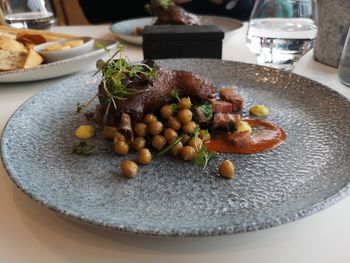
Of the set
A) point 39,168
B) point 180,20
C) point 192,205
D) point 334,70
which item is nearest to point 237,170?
point 192,205

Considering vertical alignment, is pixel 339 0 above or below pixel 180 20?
above

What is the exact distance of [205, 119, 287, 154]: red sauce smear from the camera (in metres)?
0.86

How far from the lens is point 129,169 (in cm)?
75

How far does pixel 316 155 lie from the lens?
799 mm

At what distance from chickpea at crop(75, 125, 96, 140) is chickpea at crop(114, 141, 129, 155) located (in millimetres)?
103

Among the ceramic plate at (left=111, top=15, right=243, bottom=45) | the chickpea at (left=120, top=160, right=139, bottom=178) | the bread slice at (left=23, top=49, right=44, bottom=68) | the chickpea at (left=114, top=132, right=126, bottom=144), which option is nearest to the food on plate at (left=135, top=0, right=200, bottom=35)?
the ceramic plate at (left=111, top=15, right=243, bottom=45)

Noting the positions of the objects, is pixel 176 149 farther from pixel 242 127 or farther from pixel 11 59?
pixel 11 59

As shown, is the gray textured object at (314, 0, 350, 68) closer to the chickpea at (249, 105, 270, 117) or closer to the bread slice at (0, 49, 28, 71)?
the chickpea at (249, 105, 270, 117)

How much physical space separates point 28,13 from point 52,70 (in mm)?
489

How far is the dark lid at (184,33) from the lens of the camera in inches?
50.1

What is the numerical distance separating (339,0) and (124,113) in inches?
33.3

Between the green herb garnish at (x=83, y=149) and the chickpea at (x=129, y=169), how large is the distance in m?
0.12

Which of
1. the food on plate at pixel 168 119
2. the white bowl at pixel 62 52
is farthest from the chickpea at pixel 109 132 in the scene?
the white bowl at pixel 62 52

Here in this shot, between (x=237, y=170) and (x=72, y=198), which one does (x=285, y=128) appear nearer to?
(x=237, y=170)
